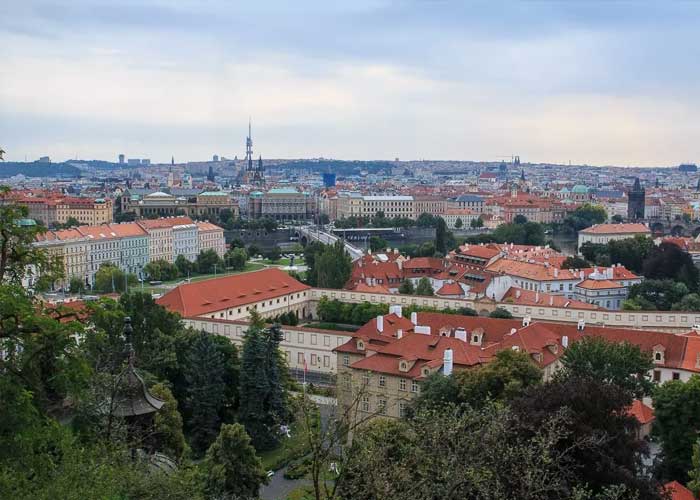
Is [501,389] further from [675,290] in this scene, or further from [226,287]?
[675,290]

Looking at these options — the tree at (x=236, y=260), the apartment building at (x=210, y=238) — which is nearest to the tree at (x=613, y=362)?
the tree at (x=236, y=260)

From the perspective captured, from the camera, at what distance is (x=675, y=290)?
45.0m

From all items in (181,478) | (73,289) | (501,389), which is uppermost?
(181,478)

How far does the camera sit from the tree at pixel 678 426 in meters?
19.1

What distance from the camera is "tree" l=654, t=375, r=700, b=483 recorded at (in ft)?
62.7

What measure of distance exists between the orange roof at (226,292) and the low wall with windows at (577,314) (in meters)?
4.72

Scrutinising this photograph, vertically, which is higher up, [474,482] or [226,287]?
[474,482]

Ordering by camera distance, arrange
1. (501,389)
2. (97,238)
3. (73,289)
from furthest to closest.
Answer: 1. (97,238)
2. (73,289)
3. (501,389)

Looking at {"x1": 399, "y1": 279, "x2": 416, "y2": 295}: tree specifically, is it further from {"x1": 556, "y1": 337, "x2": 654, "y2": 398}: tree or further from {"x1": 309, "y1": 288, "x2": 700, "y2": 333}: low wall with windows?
{"x1": 556, "y1": 337, "x2": 654, "y2": 398}: tree

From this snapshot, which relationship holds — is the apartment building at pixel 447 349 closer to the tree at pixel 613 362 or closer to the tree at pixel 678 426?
the tree at pixel 613 362

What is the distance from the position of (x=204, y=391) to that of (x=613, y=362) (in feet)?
38.6

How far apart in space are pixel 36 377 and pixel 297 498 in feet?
17.3

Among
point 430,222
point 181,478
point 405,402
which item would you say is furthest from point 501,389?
point 430,222

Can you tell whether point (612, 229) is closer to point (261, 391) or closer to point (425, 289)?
point (425, 289)
